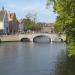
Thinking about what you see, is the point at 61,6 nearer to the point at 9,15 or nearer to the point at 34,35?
the point at 34,35

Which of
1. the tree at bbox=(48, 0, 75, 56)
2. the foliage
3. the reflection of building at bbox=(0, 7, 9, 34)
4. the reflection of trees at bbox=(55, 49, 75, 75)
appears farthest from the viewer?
the foliage

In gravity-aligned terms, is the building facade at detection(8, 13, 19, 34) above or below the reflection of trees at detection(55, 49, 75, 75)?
above

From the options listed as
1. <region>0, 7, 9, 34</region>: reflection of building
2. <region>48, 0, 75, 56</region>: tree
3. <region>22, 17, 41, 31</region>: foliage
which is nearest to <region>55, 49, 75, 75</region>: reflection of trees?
<region>48, 0, 75, 56</region>: tree

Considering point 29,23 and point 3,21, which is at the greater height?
point 3,21

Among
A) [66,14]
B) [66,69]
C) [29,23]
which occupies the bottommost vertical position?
[66,69]

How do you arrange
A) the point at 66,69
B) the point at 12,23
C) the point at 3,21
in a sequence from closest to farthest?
the point at 66,69
the point at 3,21
the point at 12,23

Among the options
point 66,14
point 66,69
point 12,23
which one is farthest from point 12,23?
point 66,14

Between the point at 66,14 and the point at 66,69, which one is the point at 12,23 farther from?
the point at 66,14

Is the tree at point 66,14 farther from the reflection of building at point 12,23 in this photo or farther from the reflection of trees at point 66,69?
the reflection of building at point 12,23

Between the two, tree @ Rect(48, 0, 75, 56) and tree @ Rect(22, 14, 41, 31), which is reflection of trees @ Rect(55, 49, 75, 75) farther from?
tree @ Rect(22, 14, 41, 31)

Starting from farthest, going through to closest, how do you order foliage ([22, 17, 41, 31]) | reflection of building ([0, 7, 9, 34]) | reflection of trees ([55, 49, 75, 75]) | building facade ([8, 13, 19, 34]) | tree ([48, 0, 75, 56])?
building facade ([8, 13, 19, 34]) < foliage ([22, 17, 41, 31]) < reflection of building ([0, 7, 9, 34]) < reflection of trees ([55, 49, 75, 75]) < tree ([48, 0, 75, 56])

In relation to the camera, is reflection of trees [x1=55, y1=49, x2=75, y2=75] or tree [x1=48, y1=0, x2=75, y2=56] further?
reflection of trees [x1=55, y1=49, x2=75, y2=75]

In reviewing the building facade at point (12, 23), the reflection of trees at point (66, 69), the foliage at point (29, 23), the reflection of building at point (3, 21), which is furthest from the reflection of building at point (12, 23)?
the reflection of trees at point (66, 69)

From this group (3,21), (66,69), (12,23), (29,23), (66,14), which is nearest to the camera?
(66,14)
